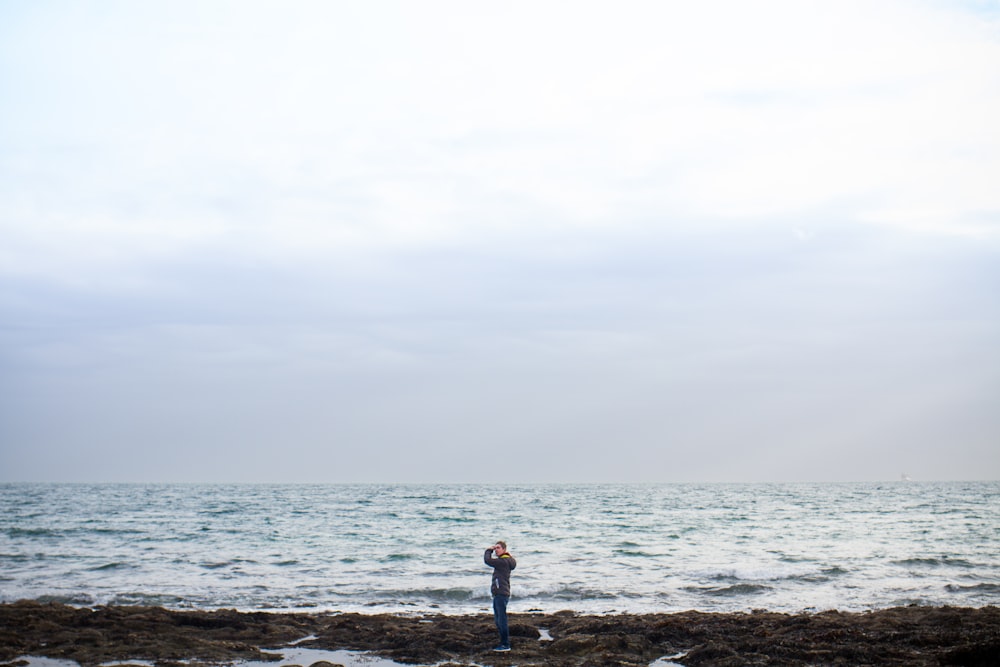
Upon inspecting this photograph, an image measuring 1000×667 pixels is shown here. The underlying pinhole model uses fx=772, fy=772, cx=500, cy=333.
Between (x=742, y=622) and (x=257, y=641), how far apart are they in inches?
402

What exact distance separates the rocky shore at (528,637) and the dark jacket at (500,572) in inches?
42.8

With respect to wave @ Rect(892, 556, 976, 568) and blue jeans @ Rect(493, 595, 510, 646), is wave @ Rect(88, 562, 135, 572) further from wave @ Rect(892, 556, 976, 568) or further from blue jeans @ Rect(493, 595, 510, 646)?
wave @ Rect(892, 556, 976, 568)

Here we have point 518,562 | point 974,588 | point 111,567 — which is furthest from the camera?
point 518,562

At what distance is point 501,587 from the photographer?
15.2 metres

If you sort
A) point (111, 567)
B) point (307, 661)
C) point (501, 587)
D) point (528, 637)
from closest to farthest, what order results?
point (307, 661) < point (501, 587) < point (528, 637) < point (111, 567)

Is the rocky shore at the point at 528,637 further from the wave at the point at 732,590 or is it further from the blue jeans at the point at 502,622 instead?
the wave at the point at 732,590

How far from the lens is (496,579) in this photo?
50.5 feet

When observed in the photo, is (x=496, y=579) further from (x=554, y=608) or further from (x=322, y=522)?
(x=322, y=522)

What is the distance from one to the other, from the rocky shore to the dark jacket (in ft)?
3.56

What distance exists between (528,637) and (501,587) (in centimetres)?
152

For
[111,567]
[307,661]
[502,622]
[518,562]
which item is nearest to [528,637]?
[502,622]

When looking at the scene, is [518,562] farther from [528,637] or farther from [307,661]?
[307,661]

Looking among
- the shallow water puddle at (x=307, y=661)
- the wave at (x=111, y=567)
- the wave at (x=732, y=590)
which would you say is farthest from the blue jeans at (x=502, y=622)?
the wave at (x=111, y=567)

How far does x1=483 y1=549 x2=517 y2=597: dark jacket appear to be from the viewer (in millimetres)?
15250
